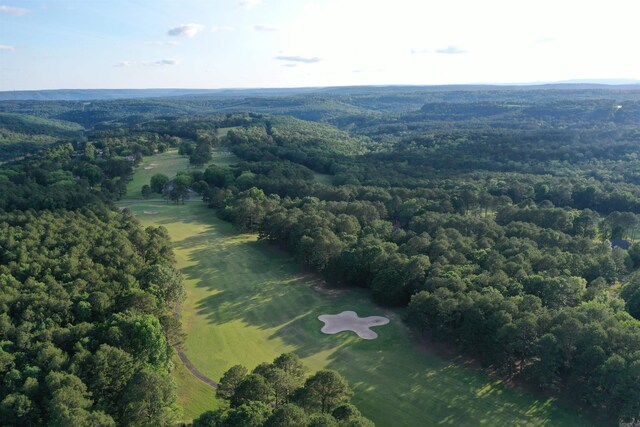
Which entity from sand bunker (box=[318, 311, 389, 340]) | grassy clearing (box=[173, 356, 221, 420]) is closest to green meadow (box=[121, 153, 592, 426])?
grassy clearing (box=[173, 356, 221, 420])

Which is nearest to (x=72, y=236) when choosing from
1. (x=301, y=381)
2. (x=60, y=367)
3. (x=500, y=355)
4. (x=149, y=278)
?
(x=149, y=278)

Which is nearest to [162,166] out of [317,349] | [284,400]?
[317,349]

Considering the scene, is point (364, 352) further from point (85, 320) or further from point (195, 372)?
point (85, 320)

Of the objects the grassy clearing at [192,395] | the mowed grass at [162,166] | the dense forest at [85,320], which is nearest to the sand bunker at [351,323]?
the grassy clearing at [192,395]

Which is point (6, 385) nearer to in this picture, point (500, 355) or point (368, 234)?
point (500, 355)

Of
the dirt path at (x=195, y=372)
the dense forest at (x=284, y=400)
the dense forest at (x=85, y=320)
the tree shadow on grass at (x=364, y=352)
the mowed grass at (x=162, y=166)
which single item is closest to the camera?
the dense forest at (x=284, y=400)

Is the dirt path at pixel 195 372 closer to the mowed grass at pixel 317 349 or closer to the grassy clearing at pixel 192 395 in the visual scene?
the grassy clearing at pixel 192 395
